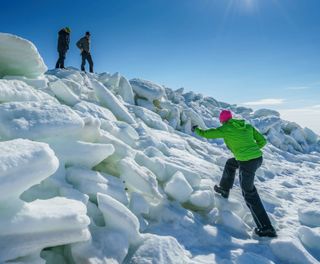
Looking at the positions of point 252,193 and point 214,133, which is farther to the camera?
point 214,133

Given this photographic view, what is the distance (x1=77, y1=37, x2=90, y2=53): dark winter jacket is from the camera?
15.2 m

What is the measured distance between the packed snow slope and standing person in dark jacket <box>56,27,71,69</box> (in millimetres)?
6268

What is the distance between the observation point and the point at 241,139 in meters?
5.69

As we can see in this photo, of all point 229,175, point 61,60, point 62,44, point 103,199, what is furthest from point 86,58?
point 103,199

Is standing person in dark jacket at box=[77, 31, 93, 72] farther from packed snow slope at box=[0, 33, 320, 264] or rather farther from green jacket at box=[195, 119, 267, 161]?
green jacket at box=[195, 119, 267, 161]

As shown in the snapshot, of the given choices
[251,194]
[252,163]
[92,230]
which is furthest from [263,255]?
[92,230]

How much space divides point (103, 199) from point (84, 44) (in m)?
12.7

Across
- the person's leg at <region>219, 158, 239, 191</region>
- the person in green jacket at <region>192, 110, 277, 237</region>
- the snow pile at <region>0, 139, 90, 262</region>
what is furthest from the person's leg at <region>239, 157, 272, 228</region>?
the snow pile at <region>0, 139, 90, 262</region>

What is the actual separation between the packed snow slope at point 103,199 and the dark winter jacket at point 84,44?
7.42 metres

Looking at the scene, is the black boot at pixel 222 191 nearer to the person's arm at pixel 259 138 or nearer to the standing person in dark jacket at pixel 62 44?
the person's arm at pixel 259 138

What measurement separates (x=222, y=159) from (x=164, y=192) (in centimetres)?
424

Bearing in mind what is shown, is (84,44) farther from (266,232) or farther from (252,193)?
(266,232)

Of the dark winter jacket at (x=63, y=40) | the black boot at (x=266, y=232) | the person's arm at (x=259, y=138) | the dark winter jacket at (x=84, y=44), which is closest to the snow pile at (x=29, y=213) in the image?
the black boot at (x=266, y=232)

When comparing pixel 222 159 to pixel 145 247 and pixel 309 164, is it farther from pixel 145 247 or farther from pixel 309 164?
pixel 309 164
